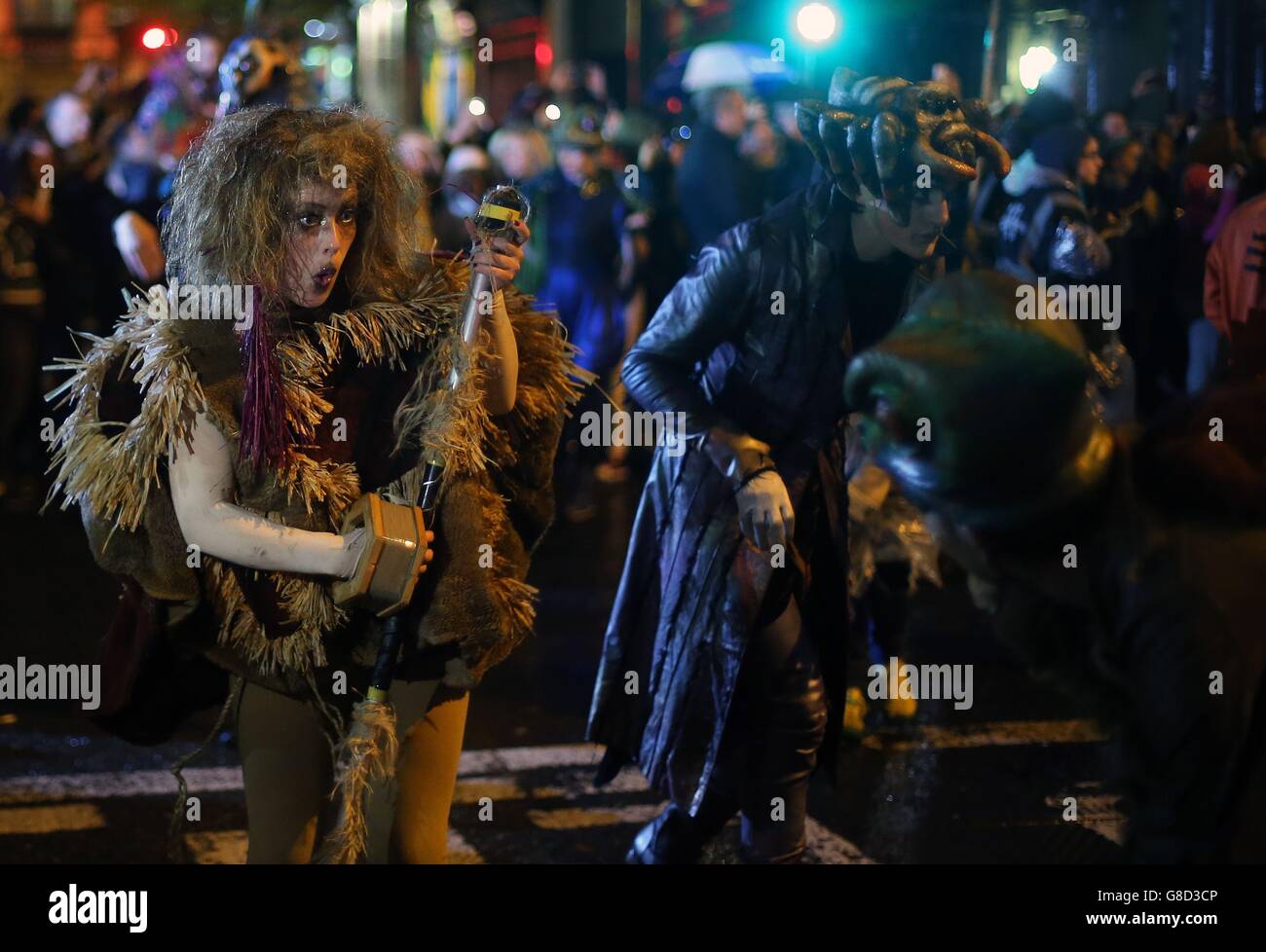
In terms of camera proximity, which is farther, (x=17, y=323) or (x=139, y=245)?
(x=17, y=323)

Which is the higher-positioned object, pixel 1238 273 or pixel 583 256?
pixel 1238 273

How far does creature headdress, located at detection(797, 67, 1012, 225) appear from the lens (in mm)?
4051

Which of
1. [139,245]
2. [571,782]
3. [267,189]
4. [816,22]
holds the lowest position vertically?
[571,782]

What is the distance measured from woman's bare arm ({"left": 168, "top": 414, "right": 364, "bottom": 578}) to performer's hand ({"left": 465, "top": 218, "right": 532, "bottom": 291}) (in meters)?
0.61

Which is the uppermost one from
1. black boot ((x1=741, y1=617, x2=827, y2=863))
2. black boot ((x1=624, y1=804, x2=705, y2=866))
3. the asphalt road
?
black boot ((x1=741, y1=617, x2=827, y2=863))

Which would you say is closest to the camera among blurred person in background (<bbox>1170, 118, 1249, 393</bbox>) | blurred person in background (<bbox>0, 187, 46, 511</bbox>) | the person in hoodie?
the person in hoodie

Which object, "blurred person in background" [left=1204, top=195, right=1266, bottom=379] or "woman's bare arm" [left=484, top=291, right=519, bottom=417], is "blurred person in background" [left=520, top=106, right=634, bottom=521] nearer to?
"blurred person in background" [left=1204, top=195, right=1266, bottom=379]

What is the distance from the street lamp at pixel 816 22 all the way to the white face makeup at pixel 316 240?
32.6 ft

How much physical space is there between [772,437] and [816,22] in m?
9.30

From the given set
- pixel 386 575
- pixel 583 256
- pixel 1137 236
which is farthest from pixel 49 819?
pixel 1137 236

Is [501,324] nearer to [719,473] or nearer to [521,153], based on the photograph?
[719,473]

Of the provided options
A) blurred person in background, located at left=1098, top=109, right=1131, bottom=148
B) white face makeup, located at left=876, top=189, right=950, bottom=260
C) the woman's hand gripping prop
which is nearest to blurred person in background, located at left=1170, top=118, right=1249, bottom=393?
blurred person in background, located at left=1098, top=109, right=1131, bottom=148

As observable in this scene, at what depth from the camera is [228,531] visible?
333cm

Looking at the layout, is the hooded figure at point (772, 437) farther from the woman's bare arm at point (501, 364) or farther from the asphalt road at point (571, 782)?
the asphalt road at point (571, 782)
